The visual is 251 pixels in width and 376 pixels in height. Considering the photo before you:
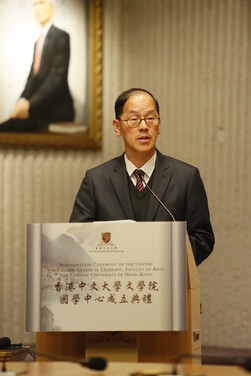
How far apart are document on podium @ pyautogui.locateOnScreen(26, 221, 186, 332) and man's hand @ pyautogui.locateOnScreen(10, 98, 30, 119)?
8.80 ft

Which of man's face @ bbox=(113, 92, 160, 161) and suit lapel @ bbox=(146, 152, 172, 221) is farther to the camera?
man's face @ bbox=(113, 92, 160, 161)

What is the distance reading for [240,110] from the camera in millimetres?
5570

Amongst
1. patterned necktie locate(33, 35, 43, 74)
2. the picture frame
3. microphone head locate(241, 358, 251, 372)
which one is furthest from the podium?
patterned necktie locate(33, 35, 43, 74)

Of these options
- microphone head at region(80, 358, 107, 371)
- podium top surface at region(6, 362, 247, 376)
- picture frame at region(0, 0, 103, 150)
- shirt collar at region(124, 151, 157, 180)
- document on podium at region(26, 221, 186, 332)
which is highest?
picture frame at region(0, 0, 103, 150)

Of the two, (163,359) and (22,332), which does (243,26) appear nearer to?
(22,332)

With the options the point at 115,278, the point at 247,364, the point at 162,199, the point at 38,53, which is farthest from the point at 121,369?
the point at 38,53

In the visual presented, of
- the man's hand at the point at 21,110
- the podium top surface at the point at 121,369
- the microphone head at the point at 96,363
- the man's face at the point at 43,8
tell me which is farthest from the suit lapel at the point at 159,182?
the man's face at the point at 43,8

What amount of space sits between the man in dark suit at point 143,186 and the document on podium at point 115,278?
508 mm

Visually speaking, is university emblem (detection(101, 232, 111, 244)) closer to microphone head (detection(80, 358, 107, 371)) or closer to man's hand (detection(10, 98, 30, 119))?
microphone head (detection(80, 358, 107, 371))

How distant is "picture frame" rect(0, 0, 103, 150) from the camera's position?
5449mm

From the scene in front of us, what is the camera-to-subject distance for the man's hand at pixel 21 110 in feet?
17.9

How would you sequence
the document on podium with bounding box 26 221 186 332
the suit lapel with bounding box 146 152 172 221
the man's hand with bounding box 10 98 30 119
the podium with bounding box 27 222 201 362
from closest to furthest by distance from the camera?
the document on podium with bounding box 26 221 186 332 → the podium with bounding box 27 222 201 362 → the suit lapel with bounding box 146 152 172 221 → the man's hand with bounding box 10 98 30 119

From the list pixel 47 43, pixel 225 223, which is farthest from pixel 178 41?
pixel 225 223

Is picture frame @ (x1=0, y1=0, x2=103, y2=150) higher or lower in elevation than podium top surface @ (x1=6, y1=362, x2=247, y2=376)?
higher
